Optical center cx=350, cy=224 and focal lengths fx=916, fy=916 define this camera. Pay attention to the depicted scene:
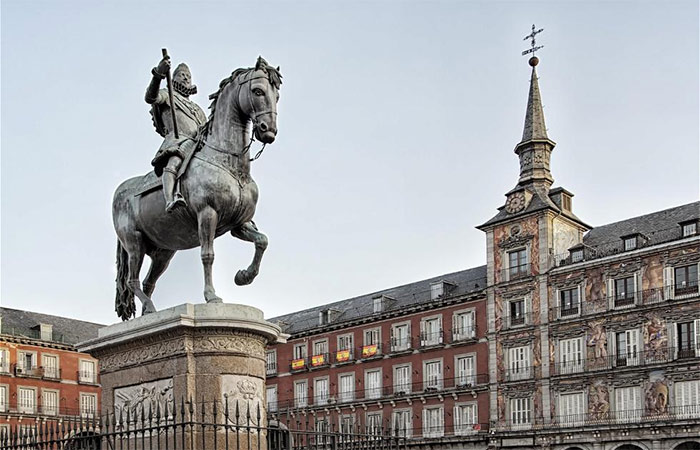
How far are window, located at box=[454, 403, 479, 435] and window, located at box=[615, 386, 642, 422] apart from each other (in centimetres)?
904

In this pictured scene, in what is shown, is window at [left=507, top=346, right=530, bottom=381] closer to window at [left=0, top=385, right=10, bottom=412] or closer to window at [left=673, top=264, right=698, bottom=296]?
window at [left=673, top=264, right=698, bottom=296]

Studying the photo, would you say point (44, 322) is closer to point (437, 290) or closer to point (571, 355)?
point (437, 290)

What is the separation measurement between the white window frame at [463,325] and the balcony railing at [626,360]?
6.29 metres

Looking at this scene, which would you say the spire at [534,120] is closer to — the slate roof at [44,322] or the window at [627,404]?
the window at [627,404]

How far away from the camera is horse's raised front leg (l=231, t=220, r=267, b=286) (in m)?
9.33

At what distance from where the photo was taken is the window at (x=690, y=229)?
4597 cm

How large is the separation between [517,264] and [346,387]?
15.5 metres

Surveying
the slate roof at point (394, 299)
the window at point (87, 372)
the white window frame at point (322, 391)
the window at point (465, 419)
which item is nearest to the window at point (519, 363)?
the window at point (465, 419)

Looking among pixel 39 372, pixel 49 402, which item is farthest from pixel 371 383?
pixel 39 372

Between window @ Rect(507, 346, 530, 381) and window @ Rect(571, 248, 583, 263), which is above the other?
window @ Rect(571, 248, 583, 263)

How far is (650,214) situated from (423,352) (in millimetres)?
15884

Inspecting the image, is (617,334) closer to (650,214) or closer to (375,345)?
(650,214)

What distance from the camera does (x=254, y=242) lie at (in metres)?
9.37

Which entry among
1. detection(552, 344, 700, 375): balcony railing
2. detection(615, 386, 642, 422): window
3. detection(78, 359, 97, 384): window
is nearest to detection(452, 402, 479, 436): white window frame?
detection(552, 344, 700, 375): balcony railing
